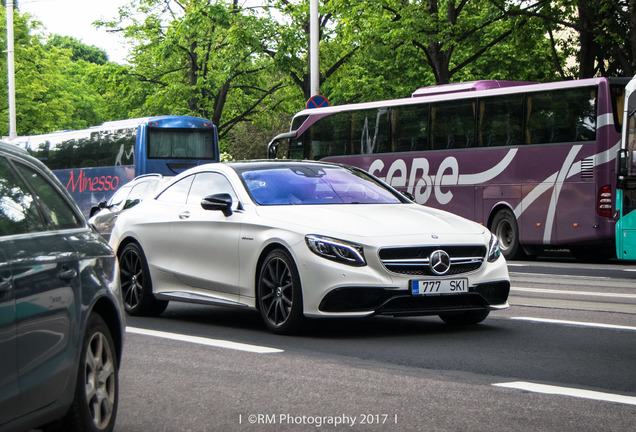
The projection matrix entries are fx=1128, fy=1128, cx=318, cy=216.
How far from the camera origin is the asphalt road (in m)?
5.75

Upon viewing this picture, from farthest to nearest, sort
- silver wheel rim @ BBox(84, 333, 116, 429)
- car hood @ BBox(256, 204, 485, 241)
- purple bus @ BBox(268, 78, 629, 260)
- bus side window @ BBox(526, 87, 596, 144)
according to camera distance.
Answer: bus side window @ BBox(526, 87, 596, 144)
purple bus @ BBox(268, 78, 629, 260)
car hood @ BBox(256, 204, 485, 241)
silver wheel rim @ BBox(84, 333, 116, 429)

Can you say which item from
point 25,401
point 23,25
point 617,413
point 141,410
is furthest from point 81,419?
point 23,25

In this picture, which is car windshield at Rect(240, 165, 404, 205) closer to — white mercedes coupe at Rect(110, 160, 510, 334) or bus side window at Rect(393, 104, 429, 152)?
white mercedes coupe at Rect(110, 160, 510, 334)

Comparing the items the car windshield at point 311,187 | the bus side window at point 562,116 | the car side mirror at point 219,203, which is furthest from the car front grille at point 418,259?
the bus side window at point 562,116

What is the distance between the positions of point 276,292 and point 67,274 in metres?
4.48

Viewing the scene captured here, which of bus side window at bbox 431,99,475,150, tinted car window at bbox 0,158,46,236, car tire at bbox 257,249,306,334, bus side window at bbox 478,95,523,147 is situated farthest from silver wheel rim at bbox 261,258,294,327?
bus side window at bbox 431,99,475,150

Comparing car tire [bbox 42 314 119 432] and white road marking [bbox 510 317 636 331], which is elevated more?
car tire [bbox 42 314 119 432]

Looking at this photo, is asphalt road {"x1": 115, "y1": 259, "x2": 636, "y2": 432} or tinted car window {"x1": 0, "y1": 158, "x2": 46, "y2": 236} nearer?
tinted car window {"x1": 0, "y1": 158, "x2": 46, "y2": 236}

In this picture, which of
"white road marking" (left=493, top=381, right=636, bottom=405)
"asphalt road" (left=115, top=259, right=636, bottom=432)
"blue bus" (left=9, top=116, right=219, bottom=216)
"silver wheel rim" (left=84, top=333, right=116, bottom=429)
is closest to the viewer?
"silver wheel rim" (left=84, top=333, right=116, bottom=429)

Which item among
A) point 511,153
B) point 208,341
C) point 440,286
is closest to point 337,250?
point 440,286

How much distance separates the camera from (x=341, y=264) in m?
8.77

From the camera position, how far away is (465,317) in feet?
32.4

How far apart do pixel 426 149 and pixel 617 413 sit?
60.9 feet

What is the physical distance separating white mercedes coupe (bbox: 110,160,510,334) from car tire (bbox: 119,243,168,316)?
0.04ft
